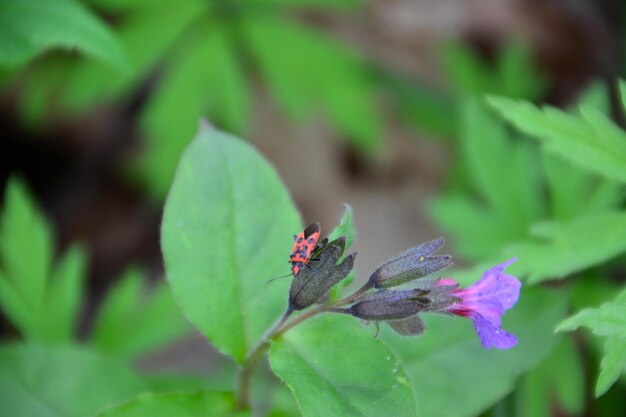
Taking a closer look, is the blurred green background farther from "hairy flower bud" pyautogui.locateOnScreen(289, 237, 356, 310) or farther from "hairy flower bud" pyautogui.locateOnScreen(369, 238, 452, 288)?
"hairy flower bud" pyautogui.locateOnScreen(289, 237, 356, 310)

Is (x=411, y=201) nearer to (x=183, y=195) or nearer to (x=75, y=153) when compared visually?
(x=75, y=153)

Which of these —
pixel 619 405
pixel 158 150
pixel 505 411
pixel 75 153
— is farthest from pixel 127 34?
pixel 619 405

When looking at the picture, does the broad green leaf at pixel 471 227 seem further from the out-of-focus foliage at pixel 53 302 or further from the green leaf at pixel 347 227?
the green leaf at pixel 347 227

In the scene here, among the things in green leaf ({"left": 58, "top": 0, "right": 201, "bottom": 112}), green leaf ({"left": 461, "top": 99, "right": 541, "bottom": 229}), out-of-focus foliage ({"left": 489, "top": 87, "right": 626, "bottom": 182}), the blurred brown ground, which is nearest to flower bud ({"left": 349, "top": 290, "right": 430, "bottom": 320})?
out-of-focus foliage ({"left": 489, "top": 87, "right": 626, "bottom": 182})

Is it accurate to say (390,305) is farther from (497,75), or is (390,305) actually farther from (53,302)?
(497,75)

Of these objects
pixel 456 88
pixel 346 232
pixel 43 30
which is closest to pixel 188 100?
pixel 456 88

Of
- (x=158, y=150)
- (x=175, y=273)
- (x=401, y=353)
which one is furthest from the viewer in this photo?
(x=158, y=150)
